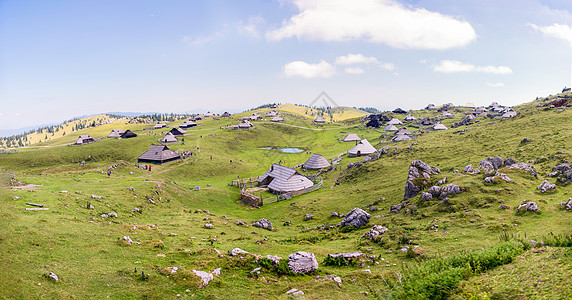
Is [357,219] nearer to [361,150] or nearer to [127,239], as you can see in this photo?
[127,239]

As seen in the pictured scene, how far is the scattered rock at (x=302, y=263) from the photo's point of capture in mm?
16578

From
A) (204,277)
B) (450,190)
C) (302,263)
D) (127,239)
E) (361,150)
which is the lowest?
(302,263)

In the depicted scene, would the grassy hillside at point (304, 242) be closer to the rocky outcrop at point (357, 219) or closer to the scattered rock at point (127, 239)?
the scattered rock at point (127, 239)

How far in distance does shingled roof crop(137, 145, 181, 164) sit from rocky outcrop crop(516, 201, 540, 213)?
252 ft

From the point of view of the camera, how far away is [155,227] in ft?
83.6

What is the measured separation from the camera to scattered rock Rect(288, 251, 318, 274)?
54.4 ft

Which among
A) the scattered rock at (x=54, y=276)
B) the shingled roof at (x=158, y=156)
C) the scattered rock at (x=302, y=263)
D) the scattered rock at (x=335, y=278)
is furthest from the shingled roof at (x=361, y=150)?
the scattered rock at (x=54, y=276)

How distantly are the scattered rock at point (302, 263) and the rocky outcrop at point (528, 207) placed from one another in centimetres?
1785

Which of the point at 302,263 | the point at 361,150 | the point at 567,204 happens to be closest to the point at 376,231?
the point at 302,263

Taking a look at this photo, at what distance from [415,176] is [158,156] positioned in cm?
6856

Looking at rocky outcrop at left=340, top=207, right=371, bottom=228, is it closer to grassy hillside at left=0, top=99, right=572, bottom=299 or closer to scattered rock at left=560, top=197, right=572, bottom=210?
grassy hillside at left=0, top=99, right=572, bottom=299

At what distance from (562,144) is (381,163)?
26.1 m

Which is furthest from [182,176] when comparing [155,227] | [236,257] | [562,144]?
[562,144]

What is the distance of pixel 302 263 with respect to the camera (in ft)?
55.2
